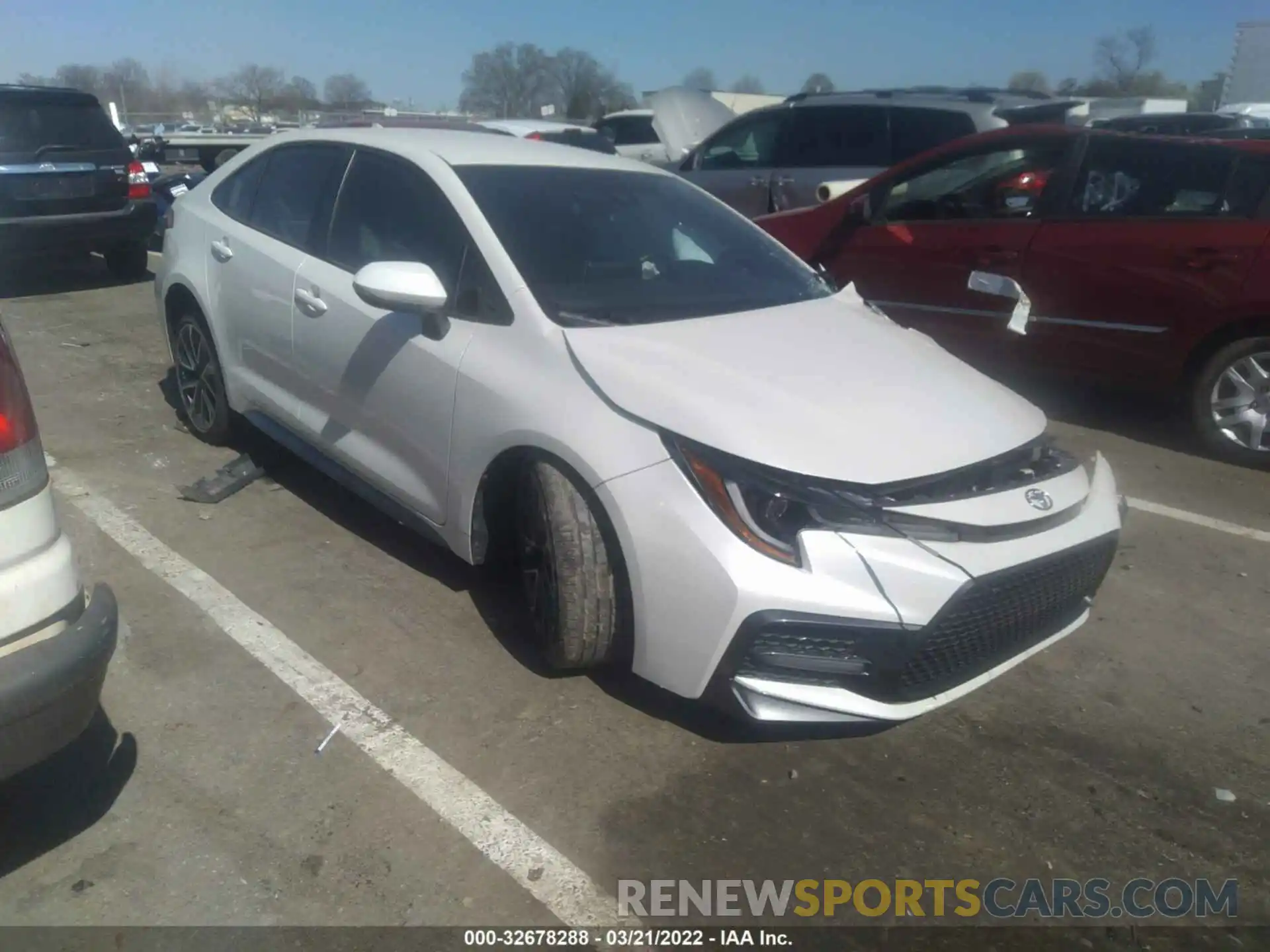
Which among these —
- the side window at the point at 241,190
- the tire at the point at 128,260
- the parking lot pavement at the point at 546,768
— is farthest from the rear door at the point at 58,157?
the parking lot pavement at the point at 546,768

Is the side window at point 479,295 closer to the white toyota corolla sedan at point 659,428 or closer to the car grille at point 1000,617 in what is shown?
the white toyota corolla sedan at point 659,428

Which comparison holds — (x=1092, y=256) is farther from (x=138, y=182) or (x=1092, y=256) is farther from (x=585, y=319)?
(x=138, y=182)

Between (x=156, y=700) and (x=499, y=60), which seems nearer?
(x=156, y=700)

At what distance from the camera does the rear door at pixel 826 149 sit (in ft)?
29.1

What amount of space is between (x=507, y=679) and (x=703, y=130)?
28.6ft

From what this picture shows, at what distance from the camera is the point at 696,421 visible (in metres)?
2.81

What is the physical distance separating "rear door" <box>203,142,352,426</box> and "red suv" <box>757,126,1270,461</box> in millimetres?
2939

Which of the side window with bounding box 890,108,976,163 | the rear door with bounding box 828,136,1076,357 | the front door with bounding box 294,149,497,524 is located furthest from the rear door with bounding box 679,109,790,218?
the front door with bounding box 294,149,497,524

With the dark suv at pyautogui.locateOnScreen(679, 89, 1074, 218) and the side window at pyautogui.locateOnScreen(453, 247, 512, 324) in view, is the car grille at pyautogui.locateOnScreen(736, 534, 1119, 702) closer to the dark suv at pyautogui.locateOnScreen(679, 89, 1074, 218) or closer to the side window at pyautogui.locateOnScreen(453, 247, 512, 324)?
the side window at pyautogui.locateOnScreen(453, 247, 512, 324)

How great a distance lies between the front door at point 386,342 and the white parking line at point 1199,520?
10.7 feet

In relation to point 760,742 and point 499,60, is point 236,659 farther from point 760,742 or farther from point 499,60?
point 499,60

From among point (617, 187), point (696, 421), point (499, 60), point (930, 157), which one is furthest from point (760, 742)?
point (499, 60)

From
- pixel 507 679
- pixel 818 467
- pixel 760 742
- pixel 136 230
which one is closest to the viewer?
pixel 818 467

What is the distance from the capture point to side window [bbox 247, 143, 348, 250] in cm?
423
